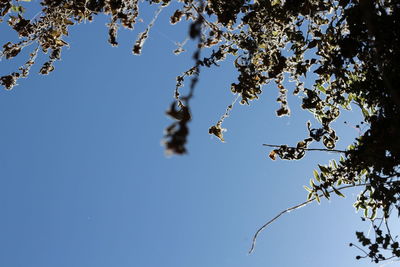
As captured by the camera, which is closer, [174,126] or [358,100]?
[174,126]

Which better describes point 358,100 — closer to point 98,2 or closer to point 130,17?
point 130,17

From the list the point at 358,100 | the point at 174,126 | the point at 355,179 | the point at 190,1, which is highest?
the point at 190,1

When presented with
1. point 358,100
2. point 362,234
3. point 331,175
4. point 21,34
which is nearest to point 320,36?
point 358,100

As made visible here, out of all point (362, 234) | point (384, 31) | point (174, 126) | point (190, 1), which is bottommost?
point (174, 126)

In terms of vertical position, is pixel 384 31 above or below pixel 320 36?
below

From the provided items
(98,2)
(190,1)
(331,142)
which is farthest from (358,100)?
(98,2)

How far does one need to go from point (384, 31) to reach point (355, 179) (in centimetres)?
149

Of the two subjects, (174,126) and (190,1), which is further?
(190,1)

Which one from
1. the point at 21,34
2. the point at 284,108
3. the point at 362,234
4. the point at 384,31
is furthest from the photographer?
the point at 284,108

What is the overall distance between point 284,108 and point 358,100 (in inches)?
30.1

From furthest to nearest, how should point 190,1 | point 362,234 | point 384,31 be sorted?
point 190,1
point 362,234
point 384,31

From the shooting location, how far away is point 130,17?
13.1 ft

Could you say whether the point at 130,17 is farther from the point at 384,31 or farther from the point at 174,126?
the point at 174,126

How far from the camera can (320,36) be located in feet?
12.3
